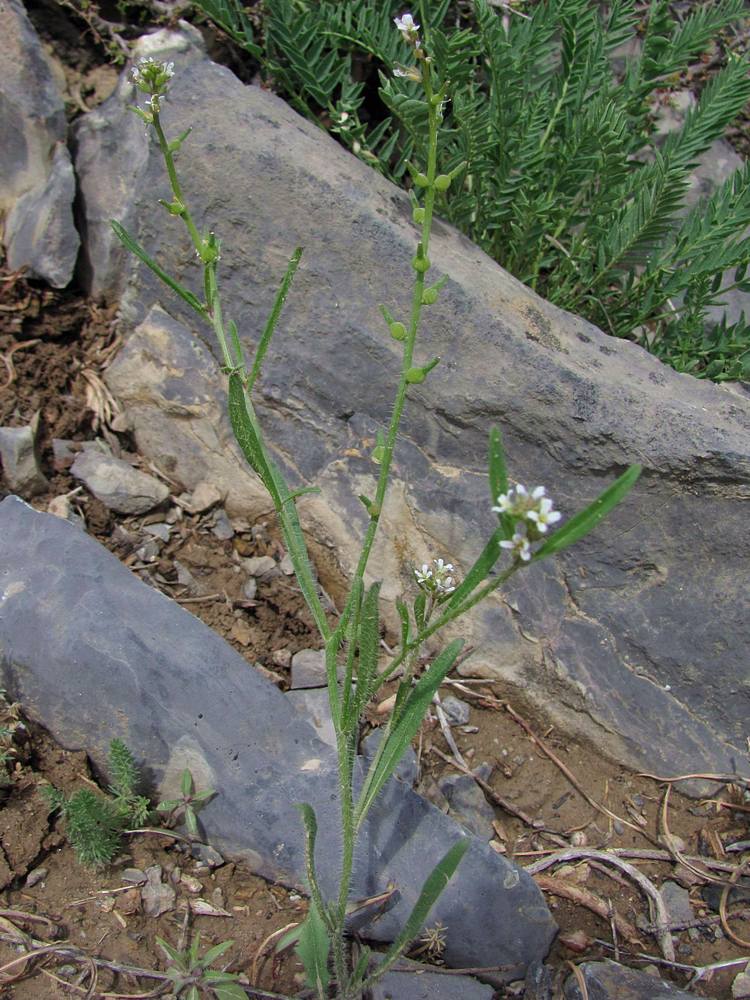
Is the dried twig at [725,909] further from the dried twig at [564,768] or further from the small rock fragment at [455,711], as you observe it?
the small rock fragment at [455,711]

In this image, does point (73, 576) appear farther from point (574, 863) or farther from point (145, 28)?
point (145, 28)

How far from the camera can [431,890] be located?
154cm

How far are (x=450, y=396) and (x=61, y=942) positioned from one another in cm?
153

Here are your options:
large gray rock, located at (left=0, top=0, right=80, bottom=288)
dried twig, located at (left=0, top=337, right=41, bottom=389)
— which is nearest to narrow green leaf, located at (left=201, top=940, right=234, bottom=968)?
dried twig, located at (left=0, top=337, right=41, bottom=389)

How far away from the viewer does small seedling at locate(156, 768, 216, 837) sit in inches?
76.7

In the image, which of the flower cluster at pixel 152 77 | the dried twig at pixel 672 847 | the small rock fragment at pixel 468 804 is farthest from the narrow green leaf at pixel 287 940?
the flower cluster at pixel 152 77

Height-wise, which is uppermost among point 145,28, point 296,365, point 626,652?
point 145,28

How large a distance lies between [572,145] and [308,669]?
5.26 feet

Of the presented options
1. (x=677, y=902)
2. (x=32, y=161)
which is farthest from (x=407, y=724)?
(x=32, y=161)

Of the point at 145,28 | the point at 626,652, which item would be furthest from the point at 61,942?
the point at 145,28

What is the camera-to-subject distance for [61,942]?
69.6 inches

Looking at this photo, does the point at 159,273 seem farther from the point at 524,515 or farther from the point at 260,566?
the point at 260,566

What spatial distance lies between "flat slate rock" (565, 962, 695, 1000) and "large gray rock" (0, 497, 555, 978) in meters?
0.10

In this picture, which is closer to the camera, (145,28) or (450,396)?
(450,396)
